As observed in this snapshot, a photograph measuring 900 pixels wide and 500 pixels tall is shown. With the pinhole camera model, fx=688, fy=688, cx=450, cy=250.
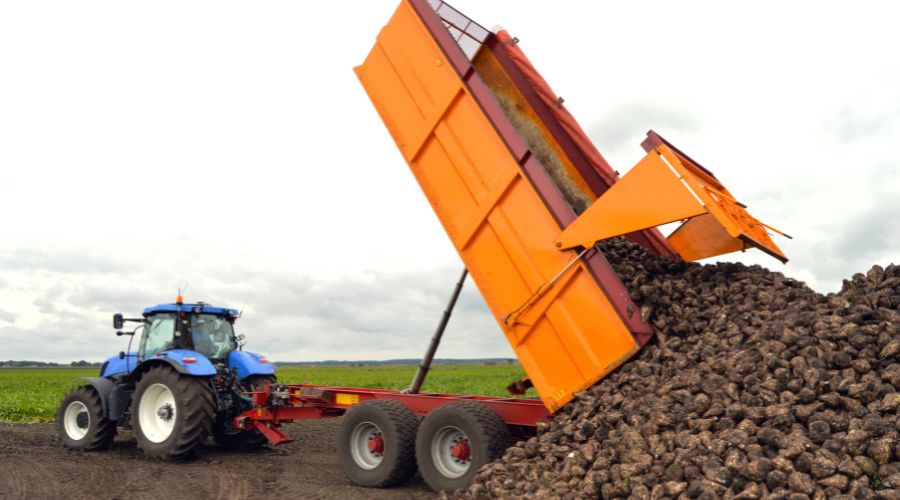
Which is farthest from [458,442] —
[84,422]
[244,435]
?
[84,422]

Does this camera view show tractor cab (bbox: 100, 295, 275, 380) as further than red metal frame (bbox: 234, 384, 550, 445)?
Yes

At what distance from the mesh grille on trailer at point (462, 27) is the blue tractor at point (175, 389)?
482cm

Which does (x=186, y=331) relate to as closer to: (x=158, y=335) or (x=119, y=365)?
(x=158, y=335)

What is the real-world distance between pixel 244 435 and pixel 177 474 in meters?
1.86

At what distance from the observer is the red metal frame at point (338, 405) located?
591cm

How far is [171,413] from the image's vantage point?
28.0 ft

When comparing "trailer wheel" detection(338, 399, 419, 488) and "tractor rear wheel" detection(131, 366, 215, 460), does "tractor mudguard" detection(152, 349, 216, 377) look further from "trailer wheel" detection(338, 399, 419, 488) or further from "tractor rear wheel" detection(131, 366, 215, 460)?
"trailer wheel" detection(338, 399, 419, 488)

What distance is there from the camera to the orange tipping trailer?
5.52 metres

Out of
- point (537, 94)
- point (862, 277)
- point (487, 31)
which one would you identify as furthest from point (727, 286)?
point (487, 31)

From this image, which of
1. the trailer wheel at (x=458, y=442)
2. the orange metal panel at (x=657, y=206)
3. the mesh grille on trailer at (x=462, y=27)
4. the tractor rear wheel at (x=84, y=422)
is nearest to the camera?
the orange metal panel at (x=657, y=206)

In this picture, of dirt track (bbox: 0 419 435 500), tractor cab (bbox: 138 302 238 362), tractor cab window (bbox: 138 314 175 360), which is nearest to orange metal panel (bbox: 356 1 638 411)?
dirt track (bbox: 0 419 435 500)

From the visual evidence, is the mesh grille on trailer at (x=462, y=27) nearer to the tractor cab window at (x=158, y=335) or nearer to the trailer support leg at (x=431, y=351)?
the trailer support leg at (x=431, y=351)

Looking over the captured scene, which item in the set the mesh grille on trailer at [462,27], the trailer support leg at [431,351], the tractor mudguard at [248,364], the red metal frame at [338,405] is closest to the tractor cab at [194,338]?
the tractor mudguard at [248,364]

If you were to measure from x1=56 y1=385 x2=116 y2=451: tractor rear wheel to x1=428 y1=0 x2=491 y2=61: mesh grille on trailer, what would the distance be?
22.0 feet
